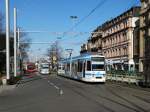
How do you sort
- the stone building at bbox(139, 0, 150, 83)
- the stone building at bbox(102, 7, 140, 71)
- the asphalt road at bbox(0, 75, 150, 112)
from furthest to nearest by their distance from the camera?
the stone building at bbox(102, 7, 140, 71) → the stone building at bbox(139, 0, 150, 83) → the asphalt road at bbox(0, 75, 150, 112)

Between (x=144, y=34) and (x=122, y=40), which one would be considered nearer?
(x=144, y=34)

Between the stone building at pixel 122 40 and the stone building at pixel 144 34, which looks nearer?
the stone building at pixel 144 34

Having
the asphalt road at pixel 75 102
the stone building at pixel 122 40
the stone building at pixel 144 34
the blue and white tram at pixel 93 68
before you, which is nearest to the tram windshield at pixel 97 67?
the blue and white tram at pixel 93 68

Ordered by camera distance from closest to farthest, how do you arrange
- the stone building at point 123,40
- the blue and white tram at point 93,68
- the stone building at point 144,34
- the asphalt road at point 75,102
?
the asphalt road at point 75,102, the blue and white tram at point 93,68, the stone building at point 144,34, the stone building at point 123,40

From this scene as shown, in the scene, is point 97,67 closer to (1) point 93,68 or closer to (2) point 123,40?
(1) point 93,68

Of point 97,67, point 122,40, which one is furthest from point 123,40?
point 97,67

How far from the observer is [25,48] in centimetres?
10450

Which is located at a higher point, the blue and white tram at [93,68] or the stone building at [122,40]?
the stone building at [122,40]

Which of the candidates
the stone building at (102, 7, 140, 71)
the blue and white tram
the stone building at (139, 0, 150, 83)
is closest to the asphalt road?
the blue and white tram

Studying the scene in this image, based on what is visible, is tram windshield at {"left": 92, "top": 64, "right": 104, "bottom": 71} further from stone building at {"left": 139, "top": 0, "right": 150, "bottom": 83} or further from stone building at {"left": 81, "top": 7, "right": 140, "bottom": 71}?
stone building at {"left": 81, "top": 7, "right": 140, "bottom": 71}

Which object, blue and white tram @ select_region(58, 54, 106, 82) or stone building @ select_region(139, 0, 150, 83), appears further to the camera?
stone building @ select_region(139, 0, 150, 83)

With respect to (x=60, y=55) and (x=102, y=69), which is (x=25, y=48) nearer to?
(x=60, y=55)

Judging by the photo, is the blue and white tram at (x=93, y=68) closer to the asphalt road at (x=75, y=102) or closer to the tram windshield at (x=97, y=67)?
the tram windshield at (x=97, y=67)

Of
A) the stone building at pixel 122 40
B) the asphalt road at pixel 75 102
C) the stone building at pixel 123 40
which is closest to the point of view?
the asphalt road at pixel 75 102
